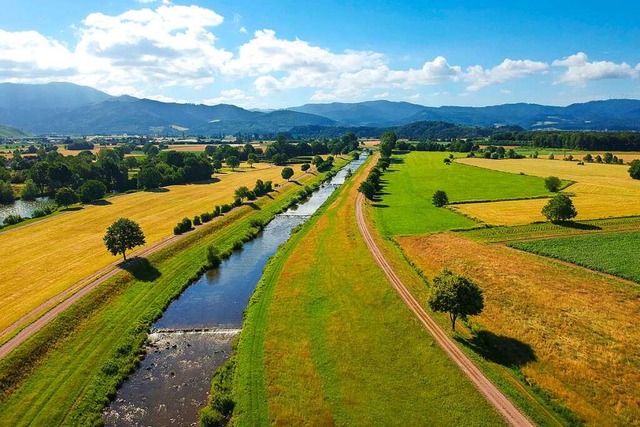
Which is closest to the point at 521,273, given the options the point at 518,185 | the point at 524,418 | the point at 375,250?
the point at 375,250

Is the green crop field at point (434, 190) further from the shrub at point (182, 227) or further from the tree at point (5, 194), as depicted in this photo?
the tree at point (5, 194)

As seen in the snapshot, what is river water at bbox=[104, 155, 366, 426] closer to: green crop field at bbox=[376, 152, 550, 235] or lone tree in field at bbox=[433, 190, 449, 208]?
green crop field at bbox=[376, 152, 550, 235]

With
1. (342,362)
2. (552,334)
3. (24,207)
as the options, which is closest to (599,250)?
(552,334)

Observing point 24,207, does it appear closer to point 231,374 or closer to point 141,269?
point 141,269

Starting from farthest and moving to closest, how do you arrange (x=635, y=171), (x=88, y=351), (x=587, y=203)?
(x=635, y=171) < (x=587, y=203) < (x=88, y=351)

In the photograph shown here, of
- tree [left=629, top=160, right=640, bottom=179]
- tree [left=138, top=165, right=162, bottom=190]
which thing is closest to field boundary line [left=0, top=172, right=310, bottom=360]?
tree [left=138, top=165, right=162, bottom=190]

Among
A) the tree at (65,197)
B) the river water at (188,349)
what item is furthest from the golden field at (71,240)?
the river water at (188,349)
